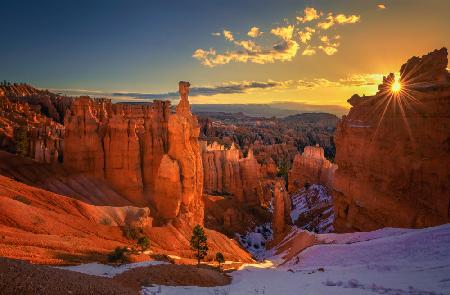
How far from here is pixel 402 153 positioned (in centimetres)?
3028

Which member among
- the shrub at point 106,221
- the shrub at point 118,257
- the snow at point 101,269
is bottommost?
the shrub at point 106,221

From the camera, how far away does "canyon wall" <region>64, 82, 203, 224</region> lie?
3703cm

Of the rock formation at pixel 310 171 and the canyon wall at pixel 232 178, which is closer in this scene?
the canyon wall at pixel 232 178

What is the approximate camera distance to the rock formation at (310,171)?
250 feet

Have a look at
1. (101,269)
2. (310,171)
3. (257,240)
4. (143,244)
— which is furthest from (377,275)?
(310,171)

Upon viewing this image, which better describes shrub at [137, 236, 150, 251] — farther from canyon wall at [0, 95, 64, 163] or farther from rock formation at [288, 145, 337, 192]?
rock formation at [288, 145, 337, 192]

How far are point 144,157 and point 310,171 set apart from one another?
4728 centimetres

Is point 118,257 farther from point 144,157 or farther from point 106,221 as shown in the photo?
point 144,157

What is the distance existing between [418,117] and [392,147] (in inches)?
141

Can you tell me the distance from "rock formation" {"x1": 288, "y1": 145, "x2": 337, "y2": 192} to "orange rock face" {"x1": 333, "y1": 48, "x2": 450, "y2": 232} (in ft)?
122

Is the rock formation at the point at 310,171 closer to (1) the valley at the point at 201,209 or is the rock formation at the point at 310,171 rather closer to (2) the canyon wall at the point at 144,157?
(1) the valley at the point at 201,209

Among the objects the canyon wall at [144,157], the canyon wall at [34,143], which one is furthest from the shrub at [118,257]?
the canyon wall at [34,143]

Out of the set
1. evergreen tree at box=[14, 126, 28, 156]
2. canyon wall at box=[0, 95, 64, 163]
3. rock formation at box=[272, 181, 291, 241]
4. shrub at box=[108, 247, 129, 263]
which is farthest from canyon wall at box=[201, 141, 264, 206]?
shrub at box=[108, 247, 129, 263]

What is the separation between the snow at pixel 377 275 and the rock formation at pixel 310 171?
52478mm
